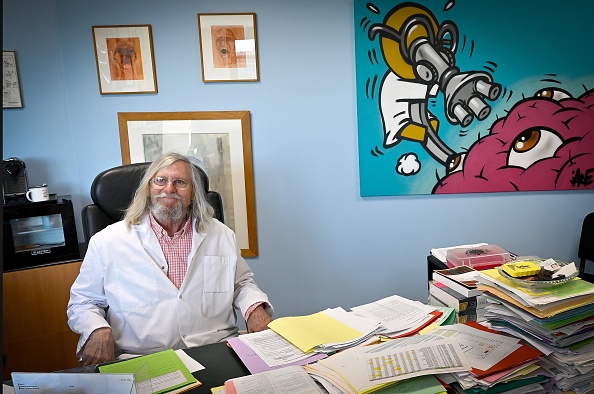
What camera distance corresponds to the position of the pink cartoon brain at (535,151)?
2.68 metres

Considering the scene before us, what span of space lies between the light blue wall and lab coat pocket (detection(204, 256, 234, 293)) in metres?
0.90

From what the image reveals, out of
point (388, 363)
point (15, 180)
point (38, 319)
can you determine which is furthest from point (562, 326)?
point (15, 180)

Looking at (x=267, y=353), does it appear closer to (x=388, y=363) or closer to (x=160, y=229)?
(x=388, y=363)

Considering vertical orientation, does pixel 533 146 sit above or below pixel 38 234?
above

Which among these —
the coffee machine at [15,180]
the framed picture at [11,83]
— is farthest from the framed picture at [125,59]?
the coffee machine at [15,180]

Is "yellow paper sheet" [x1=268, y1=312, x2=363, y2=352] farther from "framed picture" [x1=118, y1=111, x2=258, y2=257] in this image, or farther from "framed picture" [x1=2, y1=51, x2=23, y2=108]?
"framed picture" [x1=2, y1=51, x2=23, y2=108]

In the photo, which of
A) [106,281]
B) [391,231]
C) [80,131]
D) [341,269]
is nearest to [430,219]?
[391,231]

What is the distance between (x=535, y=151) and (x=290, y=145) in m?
1.54

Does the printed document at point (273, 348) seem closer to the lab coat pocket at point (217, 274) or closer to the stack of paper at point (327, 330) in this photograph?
the stack of paper at point (327, 330)

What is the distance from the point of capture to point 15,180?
240 cm

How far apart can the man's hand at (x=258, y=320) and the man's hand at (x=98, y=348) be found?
1.60 feet

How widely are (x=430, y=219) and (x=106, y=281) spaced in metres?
1.95

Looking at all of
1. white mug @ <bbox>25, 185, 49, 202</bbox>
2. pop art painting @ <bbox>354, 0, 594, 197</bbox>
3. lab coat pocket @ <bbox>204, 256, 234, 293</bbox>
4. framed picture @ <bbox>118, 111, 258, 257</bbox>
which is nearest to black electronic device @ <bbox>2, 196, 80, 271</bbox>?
white mug @ <bbox>25, 185, 49, 202</bbox>

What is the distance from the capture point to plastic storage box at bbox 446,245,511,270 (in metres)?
1.90
